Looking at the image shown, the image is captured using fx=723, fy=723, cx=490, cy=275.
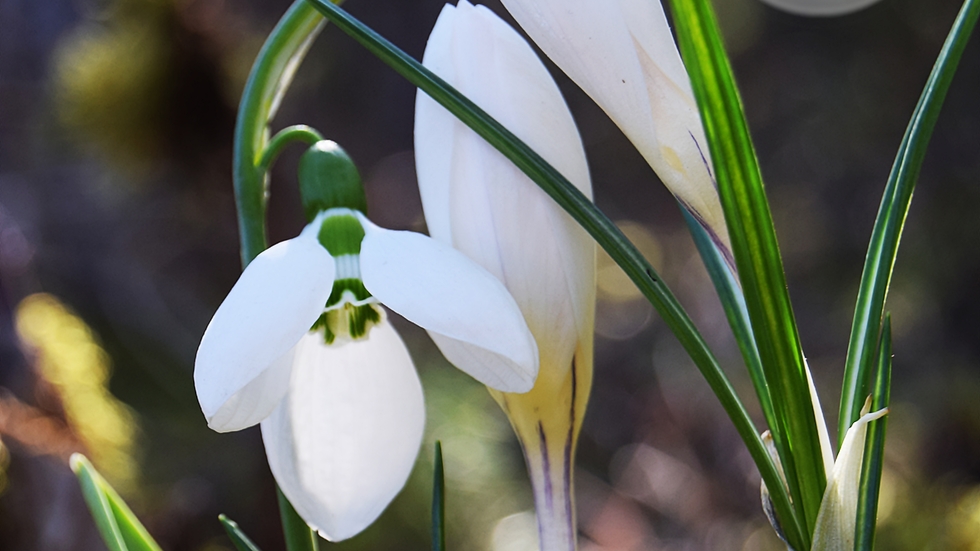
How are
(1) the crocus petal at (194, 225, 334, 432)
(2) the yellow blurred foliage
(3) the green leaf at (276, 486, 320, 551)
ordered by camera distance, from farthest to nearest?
(2) the yellow blurred foliage, (3) the green leaf at (276, 486, 320, 551), (1) the crocus petal at (194, 225, 334, 432)

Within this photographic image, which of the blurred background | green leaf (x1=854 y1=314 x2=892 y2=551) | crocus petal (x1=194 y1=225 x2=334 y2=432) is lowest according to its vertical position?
green leaf (x1=854 y1=314 x2=892 y2=551)

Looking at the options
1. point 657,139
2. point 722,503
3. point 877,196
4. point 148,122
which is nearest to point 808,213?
point 877,196

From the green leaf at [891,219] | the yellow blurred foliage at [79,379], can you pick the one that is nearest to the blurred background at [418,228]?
the yellow blurred foliage at [79,379]

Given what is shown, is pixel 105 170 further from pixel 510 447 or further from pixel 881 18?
pixel 881 18

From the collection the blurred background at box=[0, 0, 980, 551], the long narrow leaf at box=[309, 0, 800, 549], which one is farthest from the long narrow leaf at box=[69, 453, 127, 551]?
the blurred background at box=[0, 0, 980, 551]

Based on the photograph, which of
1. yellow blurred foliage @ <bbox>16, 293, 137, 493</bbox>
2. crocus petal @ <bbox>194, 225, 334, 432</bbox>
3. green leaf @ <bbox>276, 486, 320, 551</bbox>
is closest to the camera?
crocus petal @ <bbox>194, 225, 334, 432</bbox>

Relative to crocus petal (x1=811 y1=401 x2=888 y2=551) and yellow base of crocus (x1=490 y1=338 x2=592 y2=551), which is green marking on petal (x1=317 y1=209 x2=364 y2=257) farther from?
crocus petal (x1=811 y1=401 x2=888 y2=551)

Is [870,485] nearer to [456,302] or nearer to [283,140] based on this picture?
[456,302]
